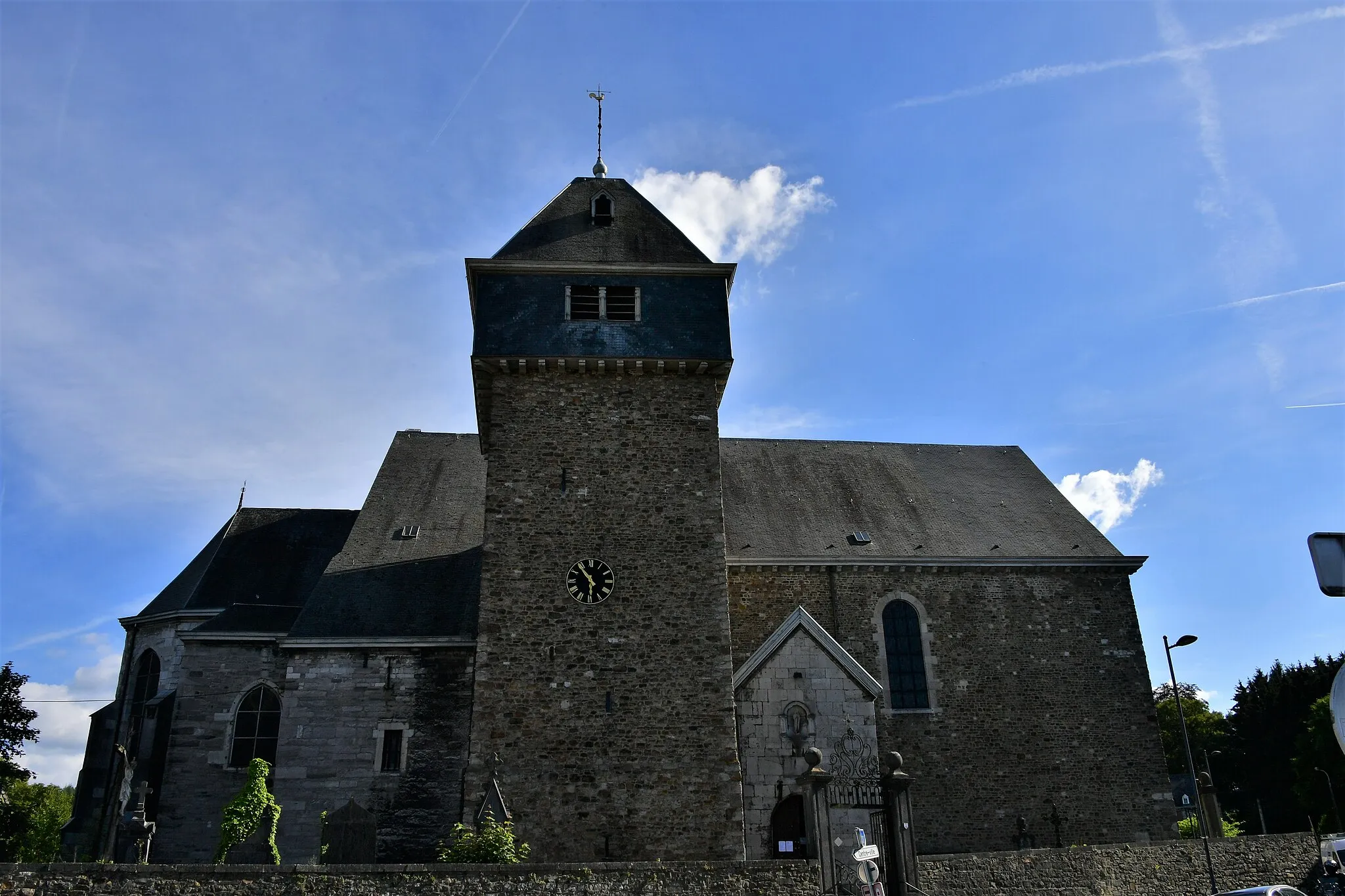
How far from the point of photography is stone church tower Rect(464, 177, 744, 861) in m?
13.8

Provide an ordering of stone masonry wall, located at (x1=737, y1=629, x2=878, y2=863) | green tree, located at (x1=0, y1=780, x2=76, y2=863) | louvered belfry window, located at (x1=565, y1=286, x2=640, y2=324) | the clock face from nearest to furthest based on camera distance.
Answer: stone masonry wall, located at (x1=737, y1=629, x2=878, y2=863) → the clock face → louvered belfry window, located at (x1=565, y1=286, x2=640, y2=324) → green tree, located at (x1=0, y1=780, x2=76, y2=863)

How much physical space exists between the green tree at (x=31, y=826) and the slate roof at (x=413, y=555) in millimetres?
5590

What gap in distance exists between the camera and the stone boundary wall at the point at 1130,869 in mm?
12242

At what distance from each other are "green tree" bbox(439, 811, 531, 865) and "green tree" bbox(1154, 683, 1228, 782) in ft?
107

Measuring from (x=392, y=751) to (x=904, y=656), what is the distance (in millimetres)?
9773

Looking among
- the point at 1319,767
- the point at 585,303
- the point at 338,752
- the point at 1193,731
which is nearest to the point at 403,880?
the point at 338,752

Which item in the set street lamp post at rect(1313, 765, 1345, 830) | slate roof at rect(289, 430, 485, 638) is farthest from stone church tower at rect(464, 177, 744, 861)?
street lamp post at rect(1313, 765, 1345, 830)

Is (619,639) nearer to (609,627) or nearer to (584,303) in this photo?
(609,627)

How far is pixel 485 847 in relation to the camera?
12.0m

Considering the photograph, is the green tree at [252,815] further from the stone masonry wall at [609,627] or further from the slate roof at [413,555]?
the stone masonry wall at [609,627]

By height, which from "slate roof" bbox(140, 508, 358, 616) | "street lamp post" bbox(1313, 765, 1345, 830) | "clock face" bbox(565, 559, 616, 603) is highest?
"slate roof" bbox(140, 508, 358, 616)

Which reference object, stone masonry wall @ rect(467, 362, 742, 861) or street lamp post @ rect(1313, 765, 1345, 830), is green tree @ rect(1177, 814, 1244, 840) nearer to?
street lamp post @ rect(1313, 765, 1345, 830)

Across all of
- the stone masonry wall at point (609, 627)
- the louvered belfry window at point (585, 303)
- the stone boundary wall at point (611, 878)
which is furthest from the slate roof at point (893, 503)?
the stone boundary wall at point (611, 878)

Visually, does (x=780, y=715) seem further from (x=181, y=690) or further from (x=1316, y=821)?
(x=1316, y=821)
